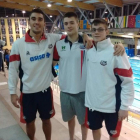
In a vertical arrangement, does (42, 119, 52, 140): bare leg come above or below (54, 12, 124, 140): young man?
below

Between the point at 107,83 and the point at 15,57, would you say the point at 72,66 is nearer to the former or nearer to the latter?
the point at 107,83

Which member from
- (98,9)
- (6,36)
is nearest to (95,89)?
(98,9)

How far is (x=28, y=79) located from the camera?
1538 mm

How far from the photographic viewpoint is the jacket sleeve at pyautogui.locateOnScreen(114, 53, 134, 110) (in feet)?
4.16

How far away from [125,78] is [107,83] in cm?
15

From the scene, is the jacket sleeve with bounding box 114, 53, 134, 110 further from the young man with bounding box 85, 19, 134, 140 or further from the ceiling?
the ceiling

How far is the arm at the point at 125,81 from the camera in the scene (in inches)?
49.9

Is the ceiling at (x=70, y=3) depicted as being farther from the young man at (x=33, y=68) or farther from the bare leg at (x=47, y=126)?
the bare leg at (x=47, y=126)

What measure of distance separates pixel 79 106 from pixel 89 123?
188 mm

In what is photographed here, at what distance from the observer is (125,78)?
1276mm

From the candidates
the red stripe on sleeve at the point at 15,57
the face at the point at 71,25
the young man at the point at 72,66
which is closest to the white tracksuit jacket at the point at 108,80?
the young man at the point at 72,66

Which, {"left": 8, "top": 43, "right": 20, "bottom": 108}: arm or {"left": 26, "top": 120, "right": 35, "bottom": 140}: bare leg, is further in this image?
{"left": 26, "top": 120, "right": 35, "bottom": 140}: bare leg

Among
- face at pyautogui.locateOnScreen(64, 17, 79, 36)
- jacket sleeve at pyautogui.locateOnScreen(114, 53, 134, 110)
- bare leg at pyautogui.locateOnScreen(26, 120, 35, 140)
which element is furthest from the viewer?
bare leg at pyautogui.locateOnScreen(26, 120, 35, 140)

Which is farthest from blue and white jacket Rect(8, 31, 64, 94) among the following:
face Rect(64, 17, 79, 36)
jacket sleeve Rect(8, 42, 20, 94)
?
face Rect(64, 17, 79, 36)
